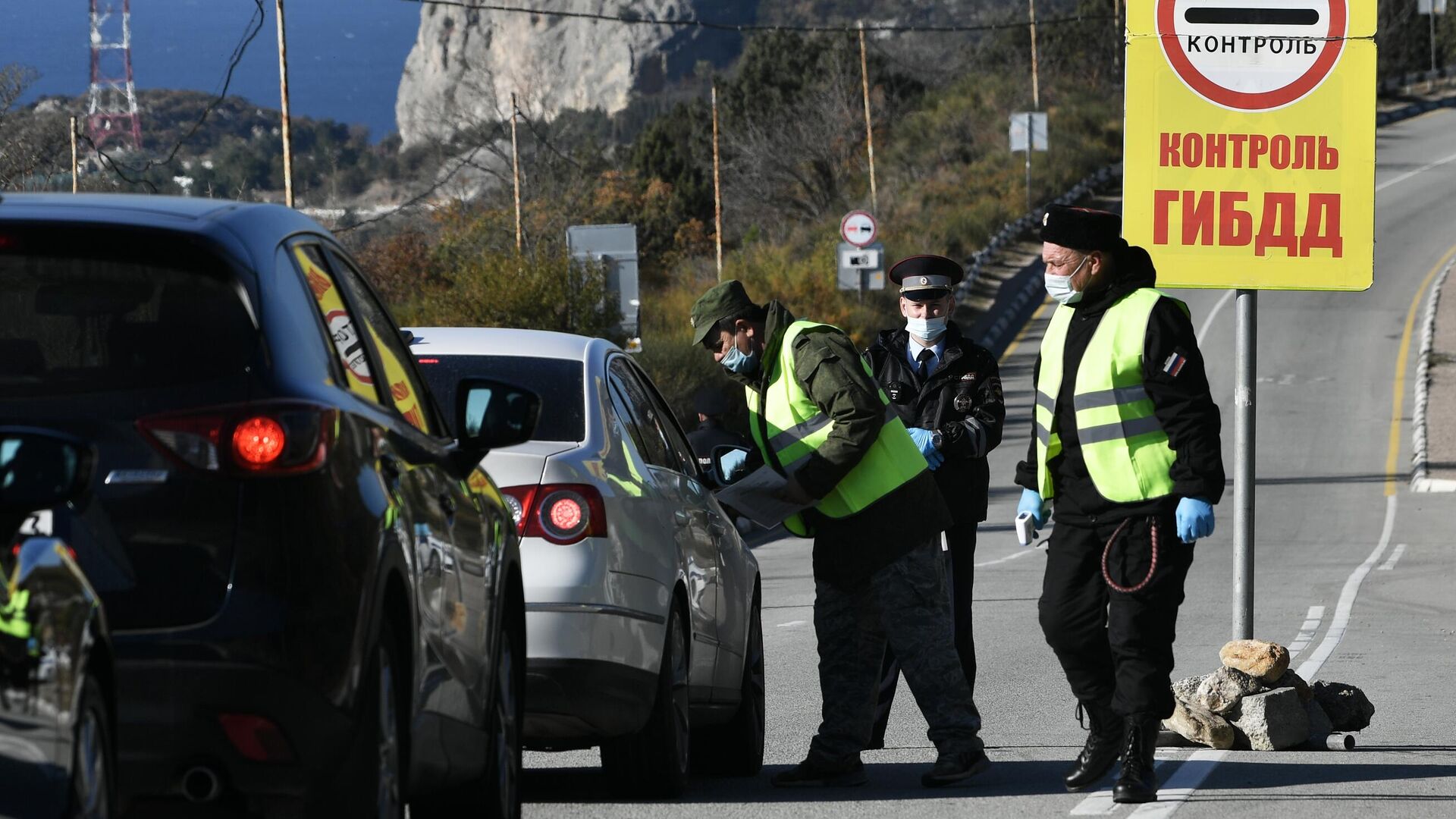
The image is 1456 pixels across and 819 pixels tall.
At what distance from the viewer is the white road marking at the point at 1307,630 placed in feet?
45.3

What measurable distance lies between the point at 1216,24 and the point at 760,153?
69.1 m

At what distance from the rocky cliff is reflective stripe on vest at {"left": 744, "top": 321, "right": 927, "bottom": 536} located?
16065 centimetres

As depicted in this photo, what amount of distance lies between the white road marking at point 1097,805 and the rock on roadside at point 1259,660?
4.28 ft

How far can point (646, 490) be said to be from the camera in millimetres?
7180

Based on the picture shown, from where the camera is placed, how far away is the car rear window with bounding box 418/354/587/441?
7074 millimetres

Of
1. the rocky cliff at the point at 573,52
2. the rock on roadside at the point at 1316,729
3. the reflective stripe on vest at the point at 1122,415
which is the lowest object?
the rock on roadside at the point at 1316,729

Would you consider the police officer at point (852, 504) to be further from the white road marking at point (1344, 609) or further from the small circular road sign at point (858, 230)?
the small circular road sign at point (858, 230)

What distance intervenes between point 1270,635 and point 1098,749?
7.81 metres

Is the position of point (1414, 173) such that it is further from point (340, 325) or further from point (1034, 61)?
point (340, 325)

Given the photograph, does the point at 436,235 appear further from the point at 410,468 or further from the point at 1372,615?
the point at 410,468

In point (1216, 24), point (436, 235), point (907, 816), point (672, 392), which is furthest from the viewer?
point (436, 235)

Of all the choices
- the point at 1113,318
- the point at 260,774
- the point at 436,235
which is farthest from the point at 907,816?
the point at 436,235

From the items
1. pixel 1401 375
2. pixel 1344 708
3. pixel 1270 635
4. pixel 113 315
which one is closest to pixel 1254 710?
pixel 1344 708

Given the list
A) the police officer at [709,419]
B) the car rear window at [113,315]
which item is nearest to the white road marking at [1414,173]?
the police officer at [709,419]
